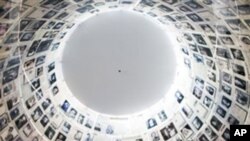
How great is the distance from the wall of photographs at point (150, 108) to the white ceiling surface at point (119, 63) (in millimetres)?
175

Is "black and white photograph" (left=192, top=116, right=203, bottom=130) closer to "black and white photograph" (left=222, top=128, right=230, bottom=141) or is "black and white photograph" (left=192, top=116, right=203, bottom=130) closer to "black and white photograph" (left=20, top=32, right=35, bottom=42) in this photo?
"black and white photograph" (left=222, top=128, right=230, bottom=141)

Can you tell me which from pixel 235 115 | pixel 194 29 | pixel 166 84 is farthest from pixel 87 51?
pixel 235 115

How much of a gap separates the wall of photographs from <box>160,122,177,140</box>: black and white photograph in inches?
0.6

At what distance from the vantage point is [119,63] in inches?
320

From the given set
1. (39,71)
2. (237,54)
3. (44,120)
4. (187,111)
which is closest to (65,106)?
(44,120)

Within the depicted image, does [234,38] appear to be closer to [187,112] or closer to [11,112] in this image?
[187,112]

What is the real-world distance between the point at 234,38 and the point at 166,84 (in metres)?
2.07

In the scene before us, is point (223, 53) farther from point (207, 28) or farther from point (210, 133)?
point (210, 133)

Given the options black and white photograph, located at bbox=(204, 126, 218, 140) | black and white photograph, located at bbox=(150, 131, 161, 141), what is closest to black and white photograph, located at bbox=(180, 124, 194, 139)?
black and white photograph, located at bbox=(204, 126, 218, 140)

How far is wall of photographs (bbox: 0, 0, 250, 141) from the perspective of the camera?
6074 millimetres

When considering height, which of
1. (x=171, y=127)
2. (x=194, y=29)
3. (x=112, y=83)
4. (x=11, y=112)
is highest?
(x=194, y=29)

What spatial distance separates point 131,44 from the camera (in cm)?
800

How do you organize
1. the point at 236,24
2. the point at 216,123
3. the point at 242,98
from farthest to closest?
the point at 216,123, the point at 242,98, the point at 236,24

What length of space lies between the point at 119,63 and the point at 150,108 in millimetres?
908
